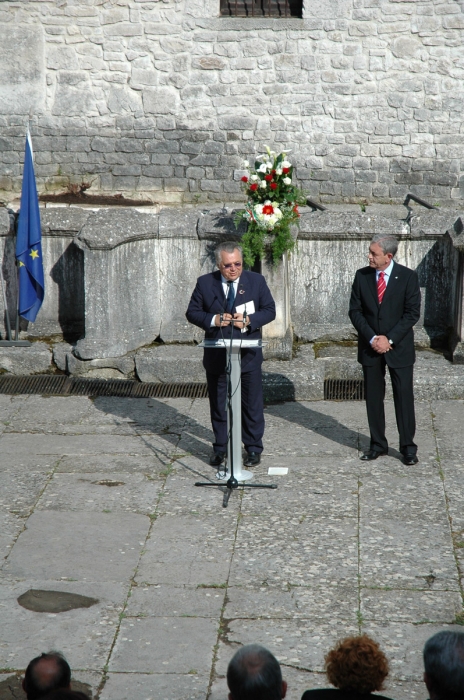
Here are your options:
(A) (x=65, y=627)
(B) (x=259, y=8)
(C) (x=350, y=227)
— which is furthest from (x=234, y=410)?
(B) (x=259, y=8)

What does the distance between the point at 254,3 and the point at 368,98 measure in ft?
8.96

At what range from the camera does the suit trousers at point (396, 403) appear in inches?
266

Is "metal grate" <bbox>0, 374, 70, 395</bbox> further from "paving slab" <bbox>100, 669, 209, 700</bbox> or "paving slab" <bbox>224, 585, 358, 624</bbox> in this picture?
"paving slab" <bbox>100, 669, 209, 700</bbox>

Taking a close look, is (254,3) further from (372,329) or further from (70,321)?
(372,329)

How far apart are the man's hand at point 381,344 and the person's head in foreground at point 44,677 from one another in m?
4.08

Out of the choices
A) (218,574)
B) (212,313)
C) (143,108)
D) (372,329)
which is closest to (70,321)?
(212,313)

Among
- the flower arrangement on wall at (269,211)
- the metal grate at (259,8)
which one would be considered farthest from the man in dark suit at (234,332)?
the metal grate at (259,8)

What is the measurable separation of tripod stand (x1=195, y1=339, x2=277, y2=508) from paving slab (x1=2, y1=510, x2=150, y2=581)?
2.50ft

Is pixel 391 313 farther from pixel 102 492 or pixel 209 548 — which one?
pixel 102 492

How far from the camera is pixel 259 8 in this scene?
1650 cm

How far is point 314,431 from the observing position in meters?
7.54

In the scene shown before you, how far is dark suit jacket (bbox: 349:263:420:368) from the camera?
22.0ft

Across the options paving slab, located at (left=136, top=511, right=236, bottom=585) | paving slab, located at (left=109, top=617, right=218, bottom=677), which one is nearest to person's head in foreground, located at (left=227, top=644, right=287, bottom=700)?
paving slab, located at (left=109, top=617, right=218, bottom=677)

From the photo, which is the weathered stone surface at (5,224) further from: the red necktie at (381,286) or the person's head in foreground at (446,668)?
the person's head in foreground at (446,668)
